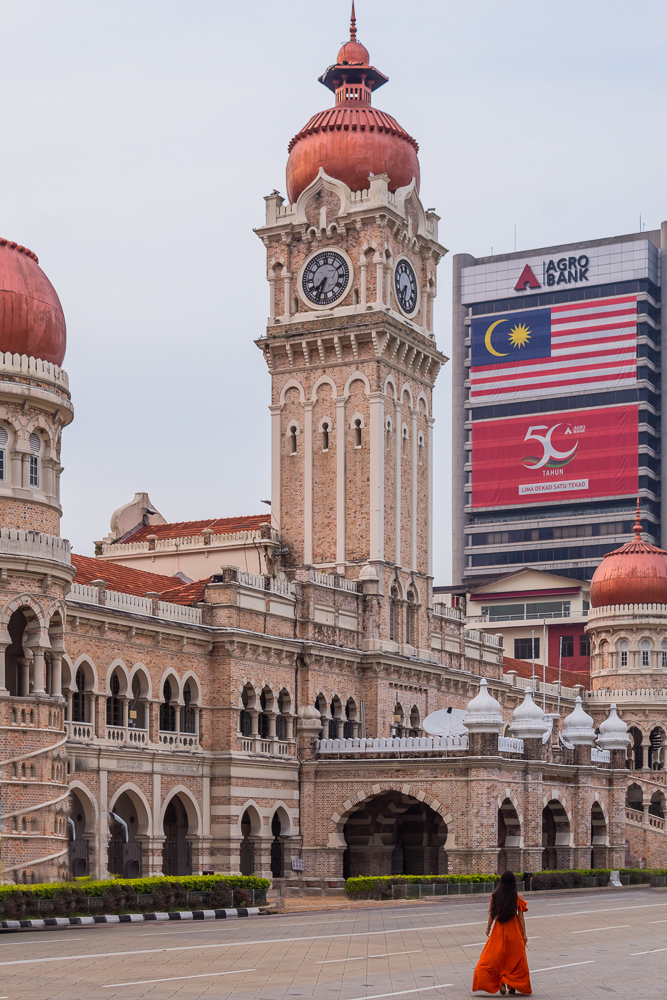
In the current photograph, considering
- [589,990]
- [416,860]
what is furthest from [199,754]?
[589,990]

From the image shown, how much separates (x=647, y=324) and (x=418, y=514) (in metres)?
85.7

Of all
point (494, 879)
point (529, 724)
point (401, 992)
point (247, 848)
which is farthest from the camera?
point (529, 724)

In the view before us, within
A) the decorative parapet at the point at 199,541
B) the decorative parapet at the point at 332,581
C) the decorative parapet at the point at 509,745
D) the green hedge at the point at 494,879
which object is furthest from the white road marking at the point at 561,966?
the decorative parapet at the point at 199,541

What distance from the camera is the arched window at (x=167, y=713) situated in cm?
5578

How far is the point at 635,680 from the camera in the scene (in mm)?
92312

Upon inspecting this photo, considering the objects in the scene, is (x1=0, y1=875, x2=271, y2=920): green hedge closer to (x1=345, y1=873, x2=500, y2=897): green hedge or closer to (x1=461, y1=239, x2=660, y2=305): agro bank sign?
(x1=345, y1=873, x2=500, y2=897): green hedge

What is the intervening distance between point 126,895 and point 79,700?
510 inches

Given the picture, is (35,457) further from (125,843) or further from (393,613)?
(393,613)

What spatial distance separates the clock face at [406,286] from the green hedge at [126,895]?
105 ft

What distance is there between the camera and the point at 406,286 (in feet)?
234

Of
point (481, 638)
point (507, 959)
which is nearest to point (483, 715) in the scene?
point (481, 638)

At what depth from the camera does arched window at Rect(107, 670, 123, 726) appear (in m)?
52.8

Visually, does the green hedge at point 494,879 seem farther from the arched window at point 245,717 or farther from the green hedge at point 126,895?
the green hedge at point 126,895

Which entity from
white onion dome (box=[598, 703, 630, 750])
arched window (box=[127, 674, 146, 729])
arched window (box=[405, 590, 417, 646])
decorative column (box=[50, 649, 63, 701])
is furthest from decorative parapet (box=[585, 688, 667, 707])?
decorative column (box=[50, 649, 63, 701])
